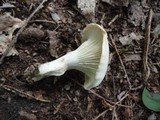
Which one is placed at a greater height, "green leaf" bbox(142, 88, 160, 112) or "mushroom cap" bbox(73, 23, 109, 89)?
"mushroom cap" bbox(73, 23, 109, 89)

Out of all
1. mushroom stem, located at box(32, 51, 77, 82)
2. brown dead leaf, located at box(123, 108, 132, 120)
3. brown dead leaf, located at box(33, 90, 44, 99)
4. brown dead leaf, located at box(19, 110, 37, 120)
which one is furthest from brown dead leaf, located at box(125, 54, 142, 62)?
brown dead leaf, located at box(19, 110, 37, 120)

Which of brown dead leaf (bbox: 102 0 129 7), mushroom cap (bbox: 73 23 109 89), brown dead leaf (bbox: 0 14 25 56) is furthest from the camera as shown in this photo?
brown dead leaf (bbox: 102 0 129 7)

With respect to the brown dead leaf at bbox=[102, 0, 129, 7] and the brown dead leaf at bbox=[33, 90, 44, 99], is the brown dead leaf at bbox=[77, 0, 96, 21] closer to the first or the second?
the brown dead leaf at bbox=[102, 0, 129, 7]

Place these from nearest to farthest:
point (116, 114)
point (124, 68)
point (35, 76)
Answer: point (35, 76) < point (116, 114) < point (124, 68)

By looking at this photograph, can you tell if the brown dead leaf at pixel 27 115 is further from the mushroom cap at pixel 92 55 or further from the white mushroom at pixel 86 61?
the mushroom cap at pixel 92 55

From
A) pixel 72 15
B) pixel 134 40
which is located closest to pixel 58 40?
pixel 72 15

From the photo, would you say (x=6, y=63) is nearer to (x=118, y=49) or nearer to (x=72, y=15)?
Result: (x=72, y=15)
